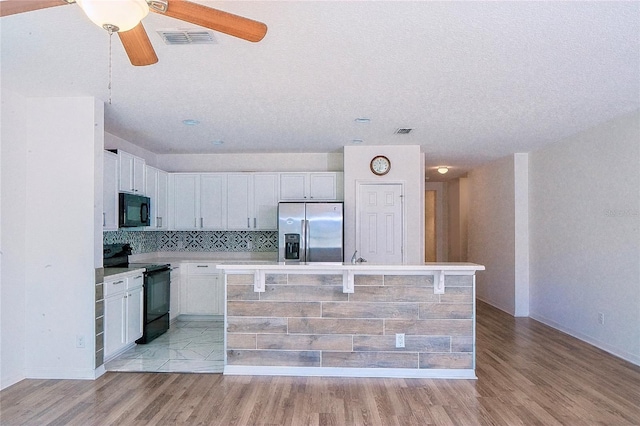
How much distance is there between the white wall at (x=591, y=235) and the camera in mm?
4039

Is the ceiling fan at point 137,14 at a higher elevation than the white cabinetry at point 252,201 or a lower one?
higher

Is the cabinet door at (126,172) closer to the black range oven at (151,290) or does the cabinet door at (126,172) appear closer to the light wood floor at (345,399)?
the black range oven at (151,290)

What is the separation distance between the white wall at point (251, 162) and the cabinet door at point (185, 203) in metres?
0.39

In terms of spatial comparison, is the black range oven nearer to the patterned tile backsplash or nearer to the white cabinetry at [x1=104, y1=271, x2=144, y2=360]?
the white cabinetry at [x1=104, y1=271, x2=144, y2=360]

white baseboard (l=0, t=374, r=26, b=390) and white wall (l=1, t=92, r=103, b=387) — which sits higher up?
white wall (l=1, t=92, r=103, b=387)

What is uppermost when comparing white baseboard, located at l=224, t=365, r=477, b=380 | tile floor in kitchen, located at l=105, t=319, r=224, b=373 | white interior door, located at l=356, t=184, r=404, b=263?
white interior door, located at l=356, t=184, r=404, b=263

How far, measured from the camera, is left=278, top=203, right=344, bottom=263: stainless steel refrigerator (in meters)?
5.40

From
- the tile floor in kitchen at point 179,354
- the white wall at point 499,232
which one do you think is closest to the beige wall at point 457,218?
the white wall at point 499,232

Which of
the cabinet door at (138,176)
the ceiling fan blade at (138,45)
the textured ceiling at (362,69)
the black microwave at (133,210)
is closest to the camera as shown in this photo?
the ceiling fan blade at (138,45)

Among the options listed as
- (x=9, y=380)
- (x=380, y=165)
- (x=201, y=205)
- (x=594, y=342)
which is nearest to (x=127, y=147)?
(x=201, y=205)

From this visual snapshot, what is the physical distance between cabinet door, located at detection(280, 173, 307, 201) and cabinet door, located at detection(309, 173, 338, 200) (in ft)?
0.41

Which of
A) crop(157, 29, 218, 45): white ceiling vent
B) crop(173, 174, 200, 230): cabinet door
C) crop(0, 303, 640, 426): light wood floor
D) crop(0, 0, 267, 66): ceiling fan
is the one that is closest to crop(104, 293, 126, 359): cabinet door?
crop(0, 303, 640, 426): light wood floor

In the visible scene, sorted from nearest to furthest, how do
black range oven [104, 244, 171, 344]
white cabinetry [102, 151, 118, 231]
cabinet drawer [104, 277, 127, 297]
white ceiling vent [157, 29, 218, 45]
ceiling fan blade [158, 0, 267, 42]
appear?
ceiling fan blade [158, 0, 267, 42] → white ceiling vent [157, 29, 218, 45] → cabinet drawer [104, 277, 127, 297] → white cabinetry [102, 151, 118, 231] → black range oven [104, 244, 171, 344]

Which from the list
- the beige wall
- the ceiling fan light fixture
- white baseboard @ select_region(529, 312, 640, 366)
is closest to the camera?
the ceiling fan light fixture
